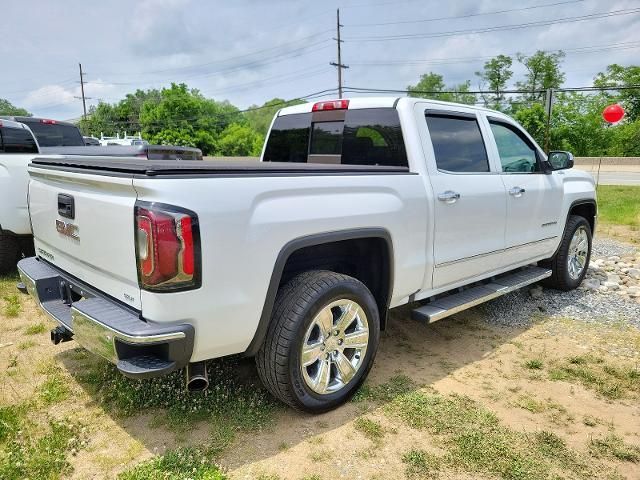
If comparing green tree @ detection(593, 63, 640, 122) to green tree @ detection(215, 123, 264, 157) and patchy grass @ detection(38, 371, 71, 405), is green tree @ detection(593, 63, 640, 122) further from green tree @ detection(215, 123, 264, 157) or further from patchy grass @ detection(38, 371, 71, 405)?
patchy grass @ detection(38, 371, 71, 405)

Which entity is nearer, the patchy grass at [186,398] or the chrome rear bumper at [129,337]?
the chrome rear bumper at [129,337]

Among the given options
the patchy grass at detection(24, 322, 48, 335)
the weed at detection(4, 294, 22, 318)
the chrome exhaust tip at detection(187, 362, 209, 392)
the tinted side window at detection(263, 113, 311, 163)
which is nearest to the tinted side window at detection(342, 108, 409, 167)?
the tinted side window at detection(263, 113, 311, 163)

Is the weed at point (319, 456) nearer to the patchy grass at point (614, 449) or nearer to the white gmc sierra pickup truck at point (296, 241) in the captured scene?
the white gmc sierra pickup truck at point (296, 241)

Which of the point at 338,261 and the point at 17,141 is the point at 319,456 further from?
the point at 17,141

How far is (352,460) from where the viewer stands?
2.58 metres

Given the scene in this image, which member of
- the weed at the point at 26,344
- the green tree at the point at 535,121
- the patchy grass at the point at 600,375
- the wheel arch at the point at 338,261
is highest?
the green tree at the point at 535,121

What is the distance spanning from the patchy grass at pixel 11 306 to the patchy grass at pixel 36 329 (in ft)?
1.42

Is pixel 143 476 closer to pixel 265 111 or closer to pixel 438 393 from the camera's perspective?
pixel 438 393

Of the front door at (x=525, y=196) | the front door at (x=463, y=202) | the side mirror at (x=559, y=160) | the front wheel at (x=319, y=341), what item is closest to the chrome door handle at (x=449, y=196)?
the front door at (x=463, y=202)

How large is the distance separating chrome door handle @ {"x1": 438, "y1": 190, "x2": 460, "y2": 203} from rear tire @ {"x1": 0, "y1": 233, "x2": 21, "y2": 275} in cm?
488

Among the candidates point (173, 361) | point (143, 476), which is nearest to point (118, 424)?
point (143, 476)

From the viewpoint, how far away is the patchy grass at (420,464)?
2.48 metres

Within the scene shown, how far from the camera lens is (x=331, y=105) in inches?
161

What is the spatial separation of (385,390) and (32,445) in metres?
2.15
